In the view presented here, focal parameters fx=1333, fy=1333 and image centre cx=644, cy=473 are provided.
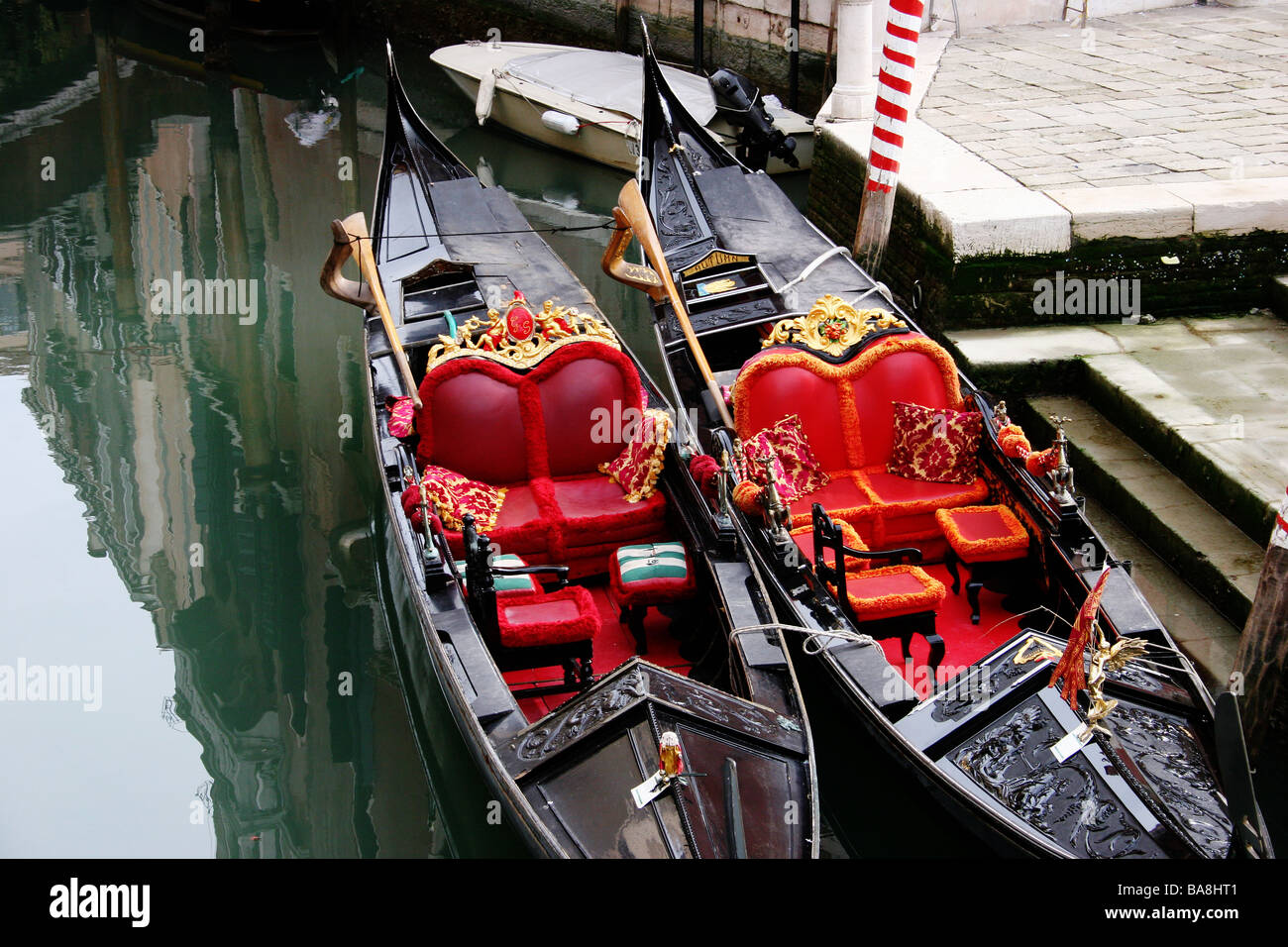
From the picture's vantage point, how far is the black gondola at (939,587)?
2.51 m

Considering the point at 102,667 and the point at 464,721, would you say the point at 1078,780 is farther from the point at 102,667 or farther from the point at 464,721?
the point at 102,667

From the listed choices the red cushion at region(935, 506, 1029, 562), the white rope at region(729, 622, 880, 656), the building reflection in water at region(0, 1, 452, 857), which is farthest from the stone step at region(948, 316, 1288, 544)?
the building reflection in water at region(0, 1, 452, 857)

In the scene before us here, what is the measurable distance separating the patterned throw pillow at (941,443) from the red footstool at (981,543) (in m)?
0.16

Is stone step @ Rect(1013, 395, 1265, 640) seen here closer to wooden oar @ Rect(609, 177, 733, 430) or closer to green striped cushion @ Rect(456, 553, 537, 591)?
wooden oar @ Rect(609, 177, 733, 430)

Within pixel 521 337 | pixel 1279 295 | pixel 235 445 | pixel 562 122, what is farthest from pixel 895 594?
pixel 562 122

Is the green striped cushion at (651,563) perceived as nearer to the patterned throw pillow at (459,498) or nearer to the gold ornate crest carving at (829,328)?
the patterned throw pillow at (459,498)

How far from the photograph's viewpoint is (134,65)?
1052cm

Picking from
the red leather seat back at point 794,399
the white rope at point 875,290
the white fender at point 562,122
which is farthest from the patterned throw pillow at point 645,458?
the white fender at point 562,122

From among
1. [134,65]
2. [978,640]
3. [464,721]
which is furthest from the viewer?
[134,65]

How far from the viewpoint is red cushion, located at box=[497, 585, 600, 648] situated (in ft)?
9.62

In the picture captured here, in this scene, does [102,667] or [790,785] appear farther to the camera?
[102,667]

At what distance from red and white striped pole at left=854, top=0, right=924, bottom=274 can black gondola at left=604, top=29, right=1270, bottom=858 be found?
61cm
